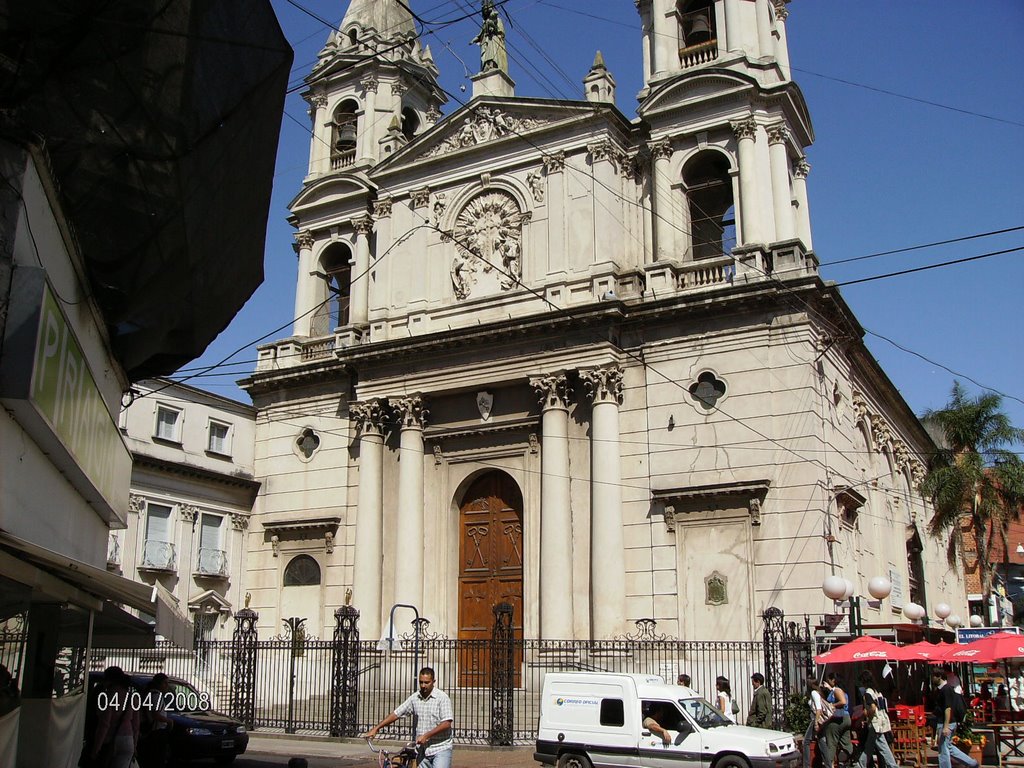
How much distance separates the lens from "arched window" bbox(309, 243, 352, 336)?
3784 cm

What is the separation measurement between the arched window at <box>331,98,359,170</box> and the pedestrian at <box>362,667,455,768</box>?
30136mm

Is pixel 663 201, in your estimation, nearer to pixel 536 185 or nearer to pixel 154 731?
pixel 536 185

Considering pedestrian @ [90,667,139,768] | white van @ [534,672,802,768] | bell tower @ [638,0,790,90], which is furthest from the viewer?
bell tower @ [638,0,790,90]

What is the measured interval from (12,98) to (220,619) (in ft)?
94.1

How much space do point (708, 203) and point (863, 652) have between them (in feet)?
58.1

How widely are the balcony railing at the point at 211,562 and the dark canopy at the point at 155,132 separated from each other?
70.2 ft

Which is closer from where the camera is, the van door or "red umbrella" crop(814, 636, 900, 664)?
the van door

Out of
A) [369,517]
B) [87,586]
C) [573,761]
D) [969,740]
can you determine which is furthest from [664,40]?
[87,586]

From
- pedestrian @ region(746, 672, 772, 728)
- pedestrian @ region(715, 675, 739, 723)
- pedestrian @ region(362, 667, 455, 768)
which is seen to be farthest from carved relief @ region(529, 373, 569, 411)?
pedestrian @ region(362, 667, 455, 768)

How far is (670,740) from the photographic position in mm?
16812

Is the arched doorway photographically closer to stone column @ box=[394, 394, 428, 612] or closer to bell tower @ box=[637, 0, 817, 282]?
stone column @ box=[394, 394, 428, 612]

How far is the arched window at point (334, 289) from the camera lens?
37844 mm
